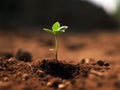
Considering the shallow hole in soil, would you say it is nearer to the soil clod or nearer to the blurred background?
the soil clod

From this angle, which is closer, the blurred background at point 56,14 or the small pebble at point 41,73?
the small pebble at point 41,73

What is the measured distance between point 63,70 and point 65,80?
28cm

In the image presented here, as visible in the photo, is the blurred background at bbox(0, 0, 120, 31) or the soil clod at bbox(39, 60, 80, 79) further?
the blurred background at bbox(0, 0, 120, 31)

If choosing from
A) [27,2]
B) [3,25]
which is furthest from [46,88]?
[27,2]

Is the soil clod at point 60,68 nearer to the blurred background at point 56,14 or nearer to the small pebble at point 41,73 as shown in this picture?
the small pebble at point 41,73

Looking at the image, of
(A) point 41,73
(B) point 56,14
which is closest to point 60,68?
(A) point 41,73

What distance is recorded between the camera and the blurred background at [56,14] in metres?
17.7

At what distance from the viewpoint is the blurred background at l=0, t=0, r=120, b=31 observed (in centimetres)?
1772

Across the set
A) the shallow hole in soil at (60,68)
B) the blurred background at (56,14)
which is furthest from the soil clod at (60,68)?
the blurred background at (56,14)

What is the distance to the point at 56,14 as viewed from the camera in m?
19.1

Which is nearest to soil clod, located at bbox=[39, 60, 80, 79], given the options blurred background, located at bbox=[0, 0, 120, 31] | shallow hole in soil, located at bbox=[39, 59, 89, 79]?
shallow hole in soil, located at bbox=[39, 59, 89, 79]

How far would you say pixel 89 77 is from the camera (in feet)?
8.99

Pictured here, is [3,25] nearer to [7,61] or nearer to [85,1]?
[85,1]

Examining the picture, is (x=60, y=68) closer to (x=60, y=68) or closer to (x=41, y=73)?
(x=60, y=68)
